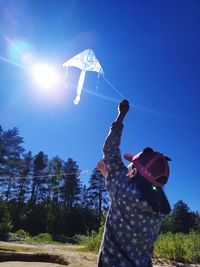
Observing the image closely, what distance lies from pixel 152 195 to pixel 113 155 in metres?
0.39

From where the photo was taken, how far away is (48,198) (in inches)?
2132

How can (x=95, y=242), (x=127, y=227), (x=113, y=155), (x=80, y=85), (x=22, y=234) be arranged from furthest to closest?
(x=22, y=234)
(x=95, y=242)
(x=80, y=85)
(x=113, y=155)
(x=127, y=227)

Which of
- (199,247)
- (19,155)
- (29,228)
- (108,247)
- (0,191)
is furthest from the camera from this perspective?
(0,191)

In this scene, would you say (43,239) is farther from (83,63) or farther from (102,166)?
(102,166)

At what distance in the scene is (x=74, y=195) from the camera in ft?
201

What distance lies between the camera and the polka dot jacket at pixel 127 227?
2248 mm

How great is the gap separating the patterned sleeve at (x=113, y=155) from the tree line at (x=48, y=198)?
80.9 ft

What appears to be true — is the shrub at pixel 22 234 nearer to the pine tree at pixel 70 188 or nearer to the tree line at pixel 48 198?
the tree line at pixel 48 198

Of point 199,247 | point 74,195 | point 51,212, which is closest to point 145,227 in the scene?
point 199,247

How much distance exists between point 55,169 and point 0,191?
9.01m

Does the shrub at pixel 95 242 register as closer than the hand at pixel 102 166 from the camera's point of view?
No

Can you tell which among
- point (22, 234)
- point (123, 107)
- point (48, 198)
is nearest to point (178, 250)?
point (123, 107)

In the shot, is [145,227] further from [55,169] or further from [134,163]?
[55,169]

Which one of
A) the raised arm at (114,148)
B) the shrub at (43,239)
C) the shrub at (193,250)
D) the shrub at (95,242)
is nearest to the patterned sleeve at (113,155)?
the raised arm at (114,148)
